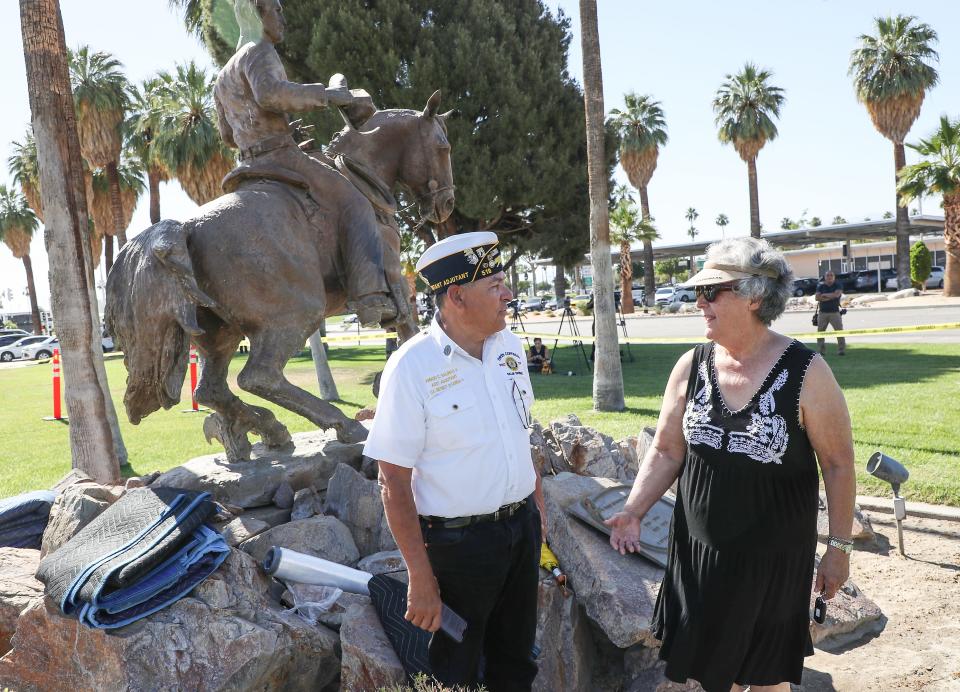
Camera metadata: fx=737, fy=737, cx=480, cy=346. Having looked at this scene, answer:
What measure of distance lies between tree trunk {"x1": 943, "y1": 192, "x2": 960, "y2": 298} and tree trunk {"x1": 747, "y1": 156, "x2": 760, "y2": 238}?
345 inches

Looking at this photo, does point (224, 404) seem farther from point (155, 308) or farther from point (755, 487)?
point (755, 487)

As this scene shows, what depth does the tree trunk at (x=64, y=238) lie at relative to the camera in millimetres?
6109

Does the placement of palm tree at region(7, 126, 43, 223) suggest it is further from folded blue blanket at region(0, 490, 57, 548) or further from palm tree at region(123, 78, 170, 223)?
folded blue blanket at region(0, 490, 57, 548)

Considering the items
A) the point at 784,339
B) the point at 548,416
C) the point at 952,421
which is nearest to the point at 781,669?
the point at 784,339

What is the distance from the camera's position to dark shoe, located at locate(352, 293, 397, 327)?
4.84 metres

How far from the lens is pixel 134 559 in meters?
3.23

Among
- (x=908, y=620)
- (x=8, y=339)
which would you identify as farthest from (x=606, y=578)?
(x=8, y=339)

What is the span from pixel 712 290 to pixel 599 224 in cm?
782

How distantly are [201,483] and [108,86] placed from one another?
85.9ft

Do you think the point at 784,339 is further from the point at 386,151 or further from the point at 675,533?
the point at 386,151

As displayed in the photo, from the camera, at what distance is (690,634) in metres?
2.73

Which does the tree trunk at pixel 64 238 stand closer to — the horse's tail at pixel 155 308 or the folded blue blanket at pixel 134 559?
the horse's tail at pixel 155 308

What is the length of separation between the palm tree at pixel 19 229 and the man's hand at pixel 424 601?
54.0 metres

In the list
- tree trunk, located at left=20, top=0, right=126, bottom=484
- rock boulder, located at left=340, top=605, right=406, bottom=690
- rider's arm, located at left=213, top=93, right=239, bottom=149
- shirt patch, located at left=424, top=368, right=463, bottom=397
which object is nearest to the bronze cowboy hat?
rider's arm, located at left=213, top=93, right=239, bottom=149
